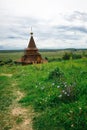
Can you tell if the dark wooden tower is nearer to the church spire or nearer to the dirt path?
the church spire

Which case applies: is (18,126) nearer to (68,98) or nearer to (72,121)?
(72,121)

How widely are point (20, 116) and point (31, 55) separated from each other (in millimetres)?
31125

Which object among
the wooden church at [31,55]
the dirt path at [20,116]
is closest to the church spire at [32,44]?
the wooden church at [31,55]

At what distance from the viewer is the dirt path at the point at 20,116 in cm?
584

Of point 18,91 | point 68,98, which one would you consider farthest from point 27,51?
point 68,98

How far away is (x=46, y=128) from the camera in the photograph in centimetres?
554

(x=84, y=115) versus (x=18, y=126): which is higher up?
(x=84, y=115)

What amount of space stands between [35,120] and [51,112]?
517 mm

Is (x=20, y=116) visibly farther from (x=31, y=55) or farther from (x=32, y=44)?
(x=32, y=44)

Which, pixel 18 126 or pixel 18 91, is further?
pixel 18 91

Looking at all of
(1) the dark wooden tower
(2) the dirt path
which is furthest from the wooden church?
(2) the dirt path

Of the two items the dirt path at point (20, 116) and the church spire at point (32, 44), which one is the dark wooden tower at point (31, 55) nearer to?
the church spire at point (32, 44)

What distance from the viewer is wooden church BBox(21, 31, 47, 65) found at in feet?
120

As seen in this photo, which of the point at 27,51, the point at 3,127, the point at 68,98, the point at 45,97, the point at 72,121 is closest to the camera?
the point at 72,121
